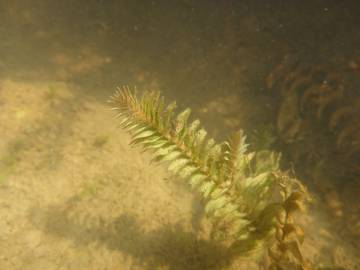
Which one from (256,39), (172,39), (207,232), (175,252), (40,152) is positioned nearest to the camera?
(175,252)

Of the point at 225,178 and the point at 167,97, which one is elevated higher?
the point at 167,97

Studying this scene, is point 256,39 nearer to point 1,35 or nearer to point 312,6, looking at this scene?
point 312,6

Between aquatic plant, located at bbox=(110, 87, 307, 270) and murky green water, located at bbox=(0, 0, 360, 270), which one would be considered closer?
aquatic plant, located at bbox=(110, 87, 307, 270)

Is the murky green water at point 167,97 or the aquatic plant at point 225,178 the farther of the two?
the murky green water at point 167,97

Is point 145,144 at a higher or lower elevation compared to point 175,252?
higher

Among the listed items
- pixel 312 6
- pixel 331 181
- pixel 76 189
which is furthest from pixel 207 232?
pixel 312 6
